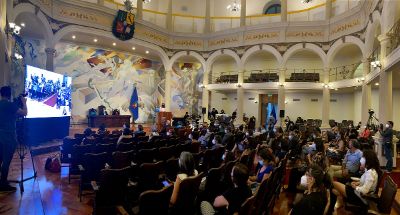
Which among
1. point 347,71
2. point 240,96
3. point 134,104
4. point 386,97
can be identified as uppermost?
point 347,71

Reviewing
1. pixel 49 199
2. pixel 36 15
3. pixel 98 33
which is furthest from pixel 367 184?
pixel 98 33

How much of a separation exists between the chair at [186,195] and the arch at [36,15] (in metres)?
9.22

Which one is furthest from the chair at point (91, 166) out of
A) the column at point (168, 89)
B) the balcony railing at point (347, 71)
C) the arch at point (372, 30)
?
the balcony railing at point (347, 71)

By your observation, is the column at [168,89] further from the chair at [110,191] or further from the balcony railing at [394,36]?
the chair at [110,191]

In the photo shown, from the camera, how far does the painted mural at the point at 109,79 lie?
53.7 ft

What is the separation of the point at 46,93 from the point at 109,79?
27.4 ft

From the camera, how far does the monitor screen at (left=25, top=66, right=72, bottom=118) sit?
8688 mm

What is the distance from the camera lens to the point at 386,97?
31.2 ft

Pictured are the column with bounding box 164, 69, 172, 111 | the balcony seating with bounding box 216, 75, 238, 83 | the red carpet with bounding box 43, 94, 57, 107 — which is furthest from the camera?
the balcony seating with bounding box 216, 75, 238, 83

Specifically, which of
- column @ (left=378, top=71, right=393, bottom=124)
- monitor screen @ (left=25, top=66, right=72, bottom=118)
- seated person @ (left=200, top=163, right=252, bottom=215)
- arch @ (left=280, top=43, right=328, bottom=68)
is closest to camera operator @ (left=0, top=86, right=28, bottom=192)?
seated person @ (left=200, top=163, right=252, bottom=215)

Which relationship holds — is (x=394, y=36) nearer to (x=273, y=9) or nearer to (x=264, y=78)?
(x=264, y=78)

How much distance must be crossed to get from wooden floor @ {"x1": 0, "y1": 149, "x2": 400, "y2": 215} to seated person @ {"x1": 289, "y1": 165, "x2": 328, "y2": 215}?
199 centimetres

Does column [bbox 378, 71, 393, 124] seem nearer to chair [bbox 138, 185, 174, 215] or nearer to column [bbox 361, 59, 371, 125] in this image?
column [bbox 361, 59, 371, 125]

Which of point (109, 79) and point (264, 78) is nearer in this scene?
point (109, 79)
